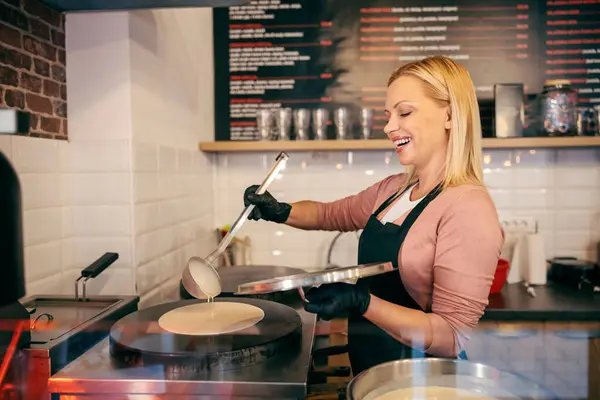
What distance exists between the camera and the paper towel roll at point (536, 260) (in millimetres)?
2457

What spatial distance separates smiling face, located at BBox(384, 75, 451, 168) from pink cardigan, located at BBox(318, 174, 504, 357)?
0.15 m

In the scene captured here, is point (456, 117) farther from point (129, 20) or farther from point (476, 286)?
point (129, 20)

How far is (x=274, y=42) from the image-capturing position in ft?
8.91

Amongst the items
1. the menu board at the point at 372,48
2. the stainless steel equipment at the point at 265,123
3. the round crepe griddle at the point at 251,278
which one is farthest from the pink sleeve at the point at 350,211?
the menu board at the point at 372,48

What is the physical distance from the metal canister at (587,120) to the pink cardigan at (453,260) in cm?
139

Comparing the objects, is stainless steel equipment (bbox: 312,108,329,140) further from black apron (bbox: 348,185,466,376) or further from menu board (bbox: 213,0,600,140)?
black apron (bbox: 348,185,466,376)

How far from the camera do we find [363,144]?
8.10ft

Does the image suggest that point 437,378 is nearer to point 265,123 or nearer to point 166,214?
point 166,214

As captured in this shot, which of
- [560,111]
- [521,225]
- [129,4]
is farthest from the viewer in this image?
[521,225]

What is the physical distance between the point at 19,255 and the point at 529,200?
250cm

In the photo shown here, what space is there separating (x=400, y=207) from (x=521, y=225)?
50.7 inches

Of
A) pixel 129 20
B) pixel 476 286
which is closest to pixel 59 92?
pixel 129 20

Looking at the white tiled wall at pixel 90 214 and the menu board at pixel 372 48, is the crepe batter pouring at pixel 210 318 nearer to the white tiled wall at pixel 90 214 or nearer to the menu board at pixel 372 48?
the white tiled wall at pixel 90 214

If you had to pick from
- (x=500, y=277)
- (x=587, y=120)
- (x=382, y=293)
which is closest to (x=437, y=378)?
(x=382, y=293)
